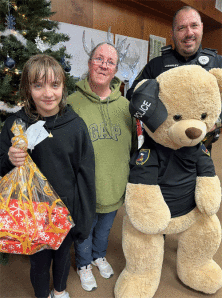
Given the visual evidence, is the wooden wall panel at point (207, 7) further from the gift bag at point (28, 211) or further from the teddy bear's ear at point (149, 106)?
the gift bag at point (28, 211)

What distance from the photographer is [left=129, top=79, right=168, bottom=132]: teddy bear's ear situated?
0.94 m

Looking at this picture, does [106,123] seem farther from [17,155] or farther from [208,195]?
[208,195]

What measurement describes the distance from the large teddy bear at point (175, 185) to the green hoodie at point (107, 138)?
0.10 meters

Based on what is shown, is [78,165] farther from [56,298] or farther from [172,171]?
[56,298]

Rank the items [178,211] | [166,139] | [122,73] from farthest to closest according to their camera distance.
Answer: [122,73], [178,211], [166,139]

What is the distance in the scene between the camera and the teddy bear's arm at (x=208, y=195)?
1053 millimetres

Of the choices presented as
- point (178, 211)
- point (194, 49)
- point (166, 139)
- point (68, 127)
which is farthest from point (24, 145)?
point (194, 49)

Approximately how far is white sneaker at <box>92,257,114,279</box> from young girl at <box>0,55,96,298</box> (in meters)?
0.43

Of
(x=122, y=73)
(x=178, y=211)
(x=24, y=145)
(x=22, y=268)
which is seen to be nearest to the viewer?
(x=24, y=145)

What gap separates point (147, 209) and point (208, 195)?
0.31m

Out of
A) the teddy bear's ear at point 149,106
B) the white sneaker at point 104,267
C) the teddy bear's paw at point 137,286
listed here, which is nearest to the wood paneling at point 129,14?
the teddy bear's ear at point 149,106

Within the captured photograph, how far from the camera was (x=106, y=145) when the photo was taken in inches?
44.3

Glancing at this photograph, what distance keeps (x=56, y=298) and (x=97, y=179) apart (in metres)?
0.65

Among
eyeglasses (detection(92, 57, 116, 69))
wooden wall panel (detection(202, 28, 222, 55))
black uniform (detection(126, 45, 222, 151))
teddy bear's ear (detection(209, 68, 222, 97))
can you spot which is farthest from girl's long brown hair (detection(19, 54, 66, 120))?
wooden wall panel (detection(202, 28, 222, 55))
